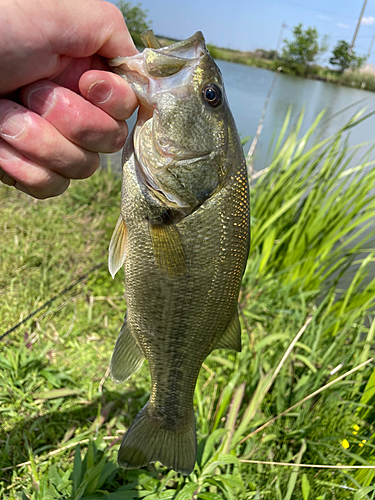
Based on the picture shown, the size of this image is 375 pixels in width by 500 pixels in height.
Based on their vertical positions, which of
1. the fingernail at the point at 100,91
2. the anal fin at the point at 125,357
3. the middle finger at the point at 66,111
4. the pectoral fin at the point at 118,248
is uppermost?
the fingernail at the point at 100,91

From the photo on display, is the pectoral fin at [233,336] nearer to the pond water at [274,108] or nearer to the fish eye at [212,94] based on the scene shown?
the fish eye at [212,94]

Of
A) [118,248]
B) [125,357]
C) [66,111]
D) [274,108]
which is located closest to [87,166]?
[66,111]

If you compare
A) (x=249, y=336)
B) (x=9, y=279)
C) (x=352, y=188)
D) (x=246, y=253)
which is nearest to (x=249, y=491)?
(x=249, y=336)

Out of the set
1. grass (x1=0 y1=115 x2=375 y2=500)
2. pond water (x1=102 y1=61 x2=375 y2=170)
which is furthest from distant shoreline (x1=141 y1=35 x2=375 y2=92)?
grass (x1=0 y1=115 x2=375 y2=500)

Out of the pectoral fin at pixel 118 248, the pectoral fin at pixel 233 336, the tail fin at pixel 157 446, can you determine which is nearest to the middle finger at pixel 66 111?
the pectoral fin at pixel 118 248

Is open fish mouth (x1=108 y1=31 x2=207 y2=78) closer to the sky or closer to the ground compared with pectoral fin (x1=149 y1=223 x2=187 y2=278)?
closer to the sky

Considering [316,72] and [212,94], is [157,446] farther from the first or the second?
[316,72]

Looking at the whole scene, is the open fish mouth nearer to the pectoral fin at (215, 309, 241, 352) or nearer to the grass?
the pectoral fin at (215, 309, 241, 352)
